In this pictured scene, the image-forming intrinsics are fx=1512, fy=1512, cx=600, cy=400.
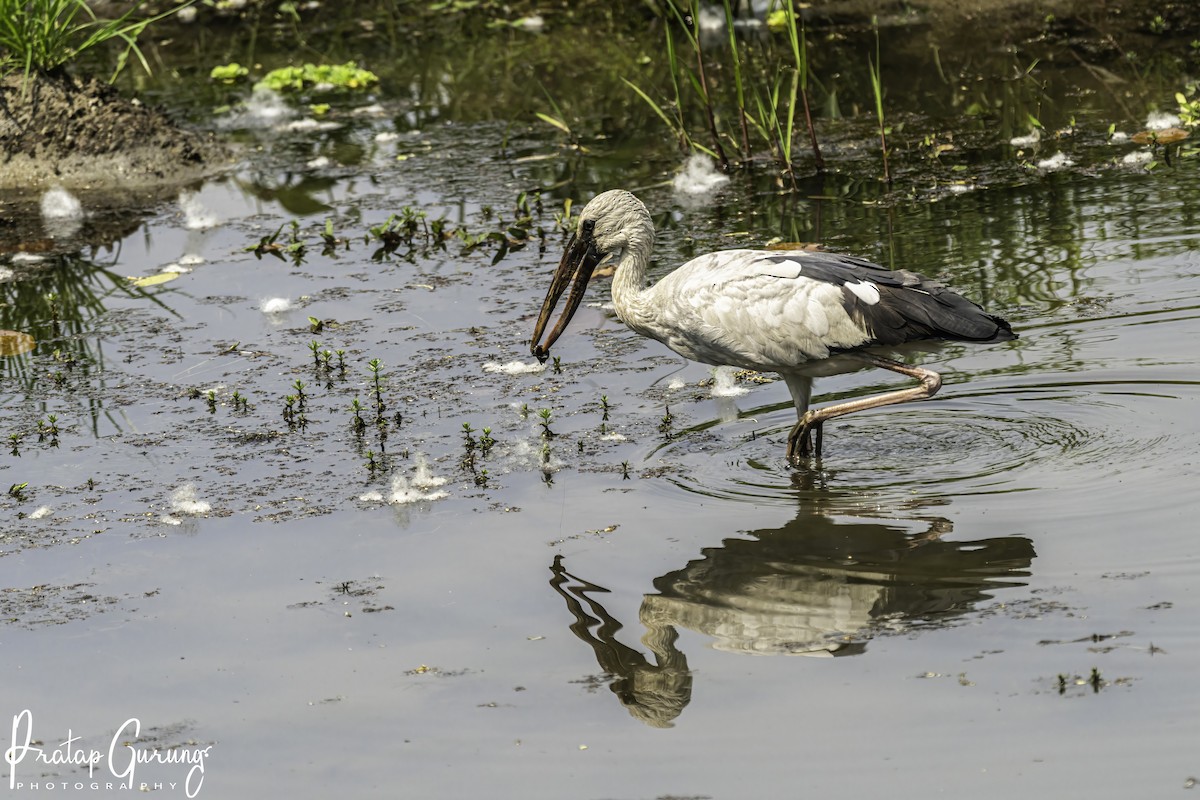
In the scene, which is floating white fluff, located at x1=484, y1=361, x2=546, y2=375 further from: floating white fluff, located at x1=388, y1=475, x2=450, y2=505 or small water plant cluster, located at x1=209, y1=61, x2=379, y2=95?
small water plant cluster, located at x1=209, y1=61, x2=379, y2=95

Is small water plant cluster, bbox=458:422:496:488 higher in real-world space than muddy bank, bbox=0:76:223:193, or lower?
lower

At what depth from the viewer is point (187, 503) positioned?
5.77 meters

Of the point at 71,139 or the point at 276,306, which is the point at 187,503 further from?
the point at 71,139

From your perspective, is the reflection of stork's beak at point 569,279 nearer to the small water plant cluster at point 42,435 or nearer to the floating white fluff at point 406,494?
the floating white fluff at point 406,494

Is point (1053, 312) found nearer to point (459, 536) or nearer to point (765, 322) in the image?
point (765, 322)

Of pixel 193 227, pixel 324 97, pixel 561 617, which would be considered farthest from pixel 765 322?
pixel 324 97

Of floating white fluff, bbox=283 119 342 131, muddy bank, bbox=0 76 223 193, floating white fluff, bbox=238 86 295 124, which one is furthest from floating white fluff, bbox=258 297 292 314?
floating white fluff, bbox=238 86 295 124

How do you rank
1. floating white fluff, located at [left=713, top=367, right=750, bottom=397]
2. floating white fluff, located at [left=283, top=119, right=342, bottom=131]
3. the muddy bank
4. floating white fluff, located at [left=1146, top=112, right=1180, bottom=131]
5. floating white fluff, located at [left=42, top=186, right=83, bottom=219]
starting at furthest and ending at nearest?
floating white fluff, located at [left=283, top=119, right=342, bottom=131] → the muddy bank → floating white fluff, located at [left=42, top=186, right=83, bottom=219] → floating white fluff, located at [left=1146, top=112, right=1180, bottom=131] → floating white fluff, located at [left=713, top=367, right=750, bottom=397]

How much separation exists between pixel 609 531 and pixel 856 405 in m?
1.21

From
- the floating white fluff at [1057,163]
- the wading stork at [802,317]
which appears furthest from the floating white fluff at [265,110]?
the wading stork at [802,317]

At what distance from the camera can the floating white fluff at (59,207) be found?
32.8 feet

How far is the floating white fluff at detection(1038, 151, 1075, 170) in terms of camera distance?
8.95m

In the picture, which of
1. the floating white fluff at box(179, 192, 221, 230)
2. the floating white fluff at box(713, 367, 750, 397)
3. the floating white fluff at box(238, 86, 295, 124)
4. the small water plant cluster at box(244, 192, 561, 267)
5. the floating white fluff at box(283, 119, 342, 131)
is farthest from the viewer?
the floating white fluff at box(238, 86, 295, 124)

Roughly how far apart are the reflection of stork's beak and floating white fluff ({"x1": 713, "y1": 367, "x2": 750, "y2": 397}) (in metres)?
0.73
